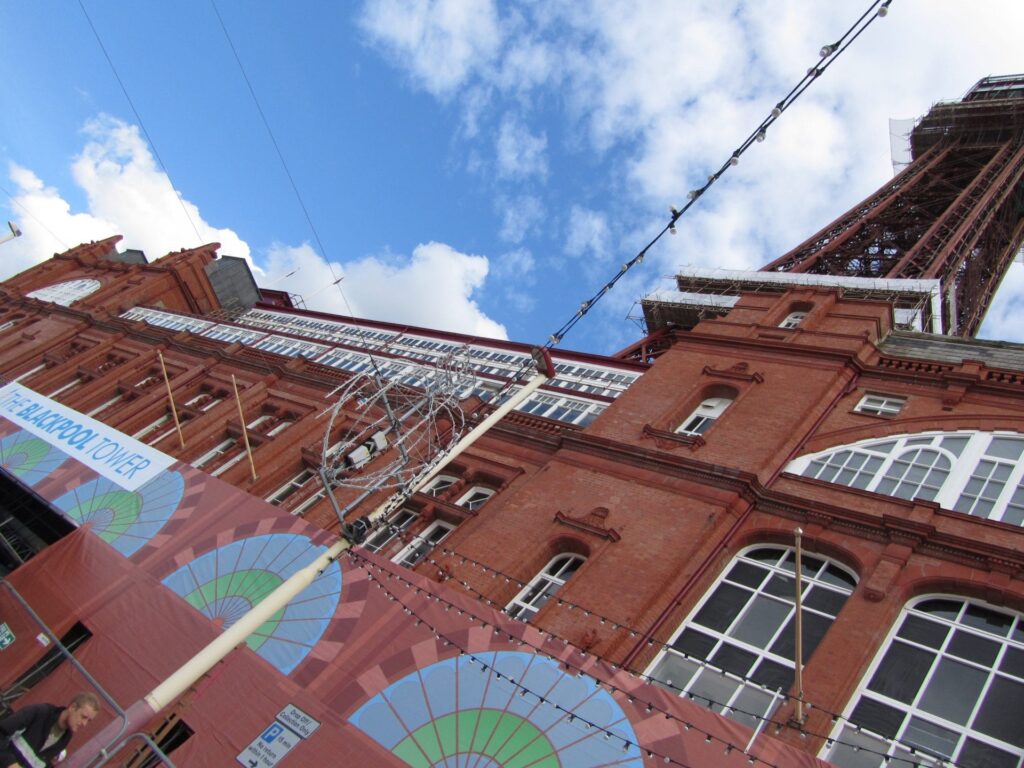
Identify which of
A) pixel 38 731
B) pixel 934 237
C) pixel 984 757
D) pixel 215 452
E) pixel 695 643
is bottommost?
pixel 38 731

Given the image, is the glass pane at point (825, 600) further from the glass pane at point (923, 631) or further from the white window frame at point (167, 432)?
the white window frame at point (167, 432)

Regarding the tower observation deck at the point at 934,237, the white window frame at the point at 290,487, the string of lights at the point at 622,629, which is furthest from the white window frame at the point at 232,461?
the tower observation deck at the point at 934,237

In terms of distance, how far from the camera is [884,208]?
6081 centimetres

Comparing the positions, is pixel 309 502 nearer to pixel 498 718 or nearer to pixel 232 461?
pixel 232 461

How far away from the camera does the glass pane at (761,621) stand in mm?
14398

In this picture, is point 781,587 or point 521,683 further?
point 781,587

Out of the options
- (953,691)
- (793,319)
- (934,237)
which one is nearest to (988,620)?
(953,691)

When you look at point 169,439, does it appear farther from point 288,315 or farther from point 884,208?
point 884,208

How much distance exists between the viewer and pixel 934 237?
54.7m

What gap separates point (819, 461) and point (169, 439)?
2093 centimetres

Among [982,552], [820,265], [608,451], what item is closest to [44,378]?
[608,451]

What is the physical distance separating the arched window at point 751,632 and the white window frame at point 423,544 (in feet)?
20.7

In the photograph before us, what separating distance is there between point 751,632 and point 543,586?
176 inches

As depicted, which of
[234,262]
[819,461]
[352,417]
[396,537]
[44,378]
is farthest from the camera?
[234,262]
